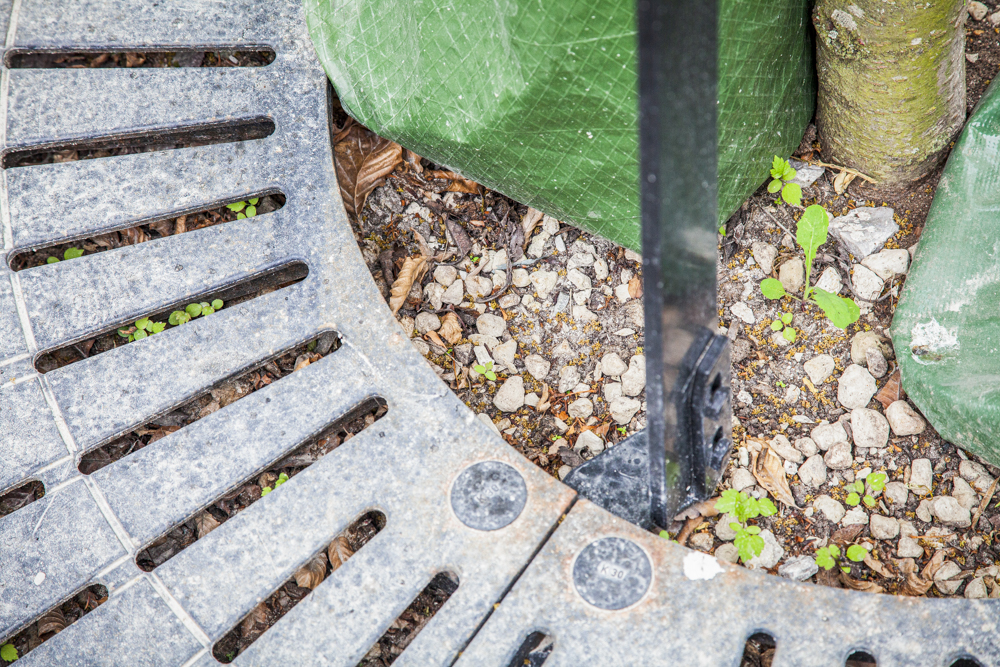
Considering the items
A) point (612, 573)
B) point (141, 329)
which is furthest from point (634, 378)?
point (141, 329)

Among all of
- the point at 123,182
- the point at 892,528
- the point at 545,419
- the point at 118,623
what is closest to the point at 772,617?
the point at 892,528

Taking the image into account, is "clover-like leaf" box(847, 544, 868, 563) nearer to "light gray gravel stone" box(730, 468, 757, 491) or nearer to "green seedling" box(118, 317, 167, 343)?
"light gray gravel stone" box(730, 468, 757, 491)

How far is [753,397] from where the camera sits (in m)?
1.38

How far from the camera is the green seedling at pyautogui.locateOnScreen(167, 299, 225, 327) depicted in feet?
4.73

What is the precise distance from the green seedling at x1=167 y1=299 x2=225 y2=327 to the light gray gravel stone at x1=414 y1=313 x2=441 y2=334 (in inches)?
16.2

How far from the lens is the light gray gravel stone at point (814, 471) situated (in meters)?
1.32

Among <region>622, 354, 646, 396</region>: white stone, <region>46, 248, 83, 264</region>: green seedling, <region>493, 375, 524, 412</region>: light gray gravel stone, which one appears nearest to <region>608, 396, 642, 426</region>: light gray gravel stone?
<region>622, 354, 646, 396</region>: white stone

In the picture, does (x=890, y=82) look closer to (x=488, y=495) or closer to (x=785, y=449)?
(x=785, y=449)

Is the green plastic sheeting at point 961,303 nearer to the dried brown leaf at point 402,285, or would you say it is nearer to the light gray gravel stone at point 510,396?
the light gray gravel stone at point 510,396

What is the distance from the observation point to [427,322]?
149 centimetres

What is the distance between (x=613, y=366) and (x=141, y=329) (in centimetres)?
98

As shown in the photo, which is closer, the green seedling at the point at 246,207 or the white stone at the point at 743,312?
the white stone at the point at 743,312

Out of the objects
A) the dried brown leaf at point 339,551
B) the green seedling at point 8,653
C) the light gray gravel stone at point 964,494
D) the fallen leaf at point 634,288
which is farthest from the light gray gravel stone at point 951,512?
the green seedling at point 8,653

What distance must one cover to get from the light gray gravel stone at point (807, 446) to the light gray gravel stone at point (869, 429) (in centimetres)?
8
